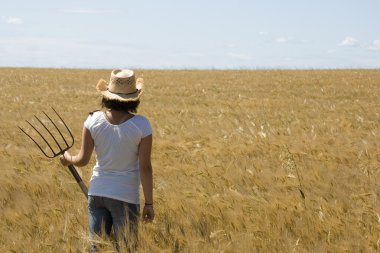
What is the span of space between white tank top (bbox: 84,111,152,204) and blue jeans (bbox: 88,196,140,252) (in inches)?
1.9

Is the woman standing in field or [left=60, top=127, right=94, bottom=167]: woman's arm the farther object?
[left=60, top=127, right=94, bottom=167]: woman's arm

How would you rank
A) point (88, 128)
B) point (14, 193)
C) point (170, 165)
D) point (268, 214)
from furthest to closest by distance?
point (170, 165)
point (14, 193)
point (268, 214)
point (88, 128)

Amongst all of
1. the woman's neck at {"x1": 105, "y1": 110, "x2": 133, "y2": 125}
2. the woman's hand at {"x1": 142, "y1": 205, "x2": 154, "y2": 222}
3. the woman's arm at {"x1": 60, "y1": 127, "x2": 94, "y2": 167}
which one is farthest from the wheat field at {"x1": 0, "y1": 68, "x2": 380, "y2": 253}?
the woman's neck at {"x1": 105, "y1": 110, "x2": 133, "y2": 125}

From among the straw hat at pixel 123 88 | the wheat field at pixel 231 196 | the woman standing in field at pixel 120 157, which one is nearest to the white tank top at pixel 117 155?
the woman standing in field at pixel 120 157

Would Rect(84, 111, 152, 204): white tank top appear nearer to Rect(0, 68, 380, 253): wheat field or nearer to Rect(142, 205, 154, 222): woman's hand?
Rect(142, 205, 154, 222): woman's hand

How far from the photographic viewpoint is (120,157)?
3.69 metres

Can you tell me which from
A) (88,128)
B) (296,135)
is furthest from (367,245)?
(296,135)

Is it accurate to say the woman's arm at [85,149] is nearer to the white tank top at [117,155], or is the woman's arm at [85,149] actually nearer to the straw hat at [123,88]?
the white tank top at [117,155]

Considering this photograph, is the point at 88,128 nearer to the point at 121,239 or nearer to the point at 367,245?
the point at 121,239

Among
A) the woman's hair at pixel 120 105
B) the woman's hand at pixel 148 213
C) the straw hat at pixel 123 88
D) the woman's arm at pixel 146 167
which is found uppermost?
the straw hat at pixel 123 88

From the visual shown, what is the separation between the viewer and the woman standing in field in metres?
3.64

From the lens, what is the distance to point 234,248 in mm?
3498

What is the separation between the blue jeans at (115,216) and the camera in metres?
3.67

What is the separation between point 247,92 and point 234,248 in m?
18.2
